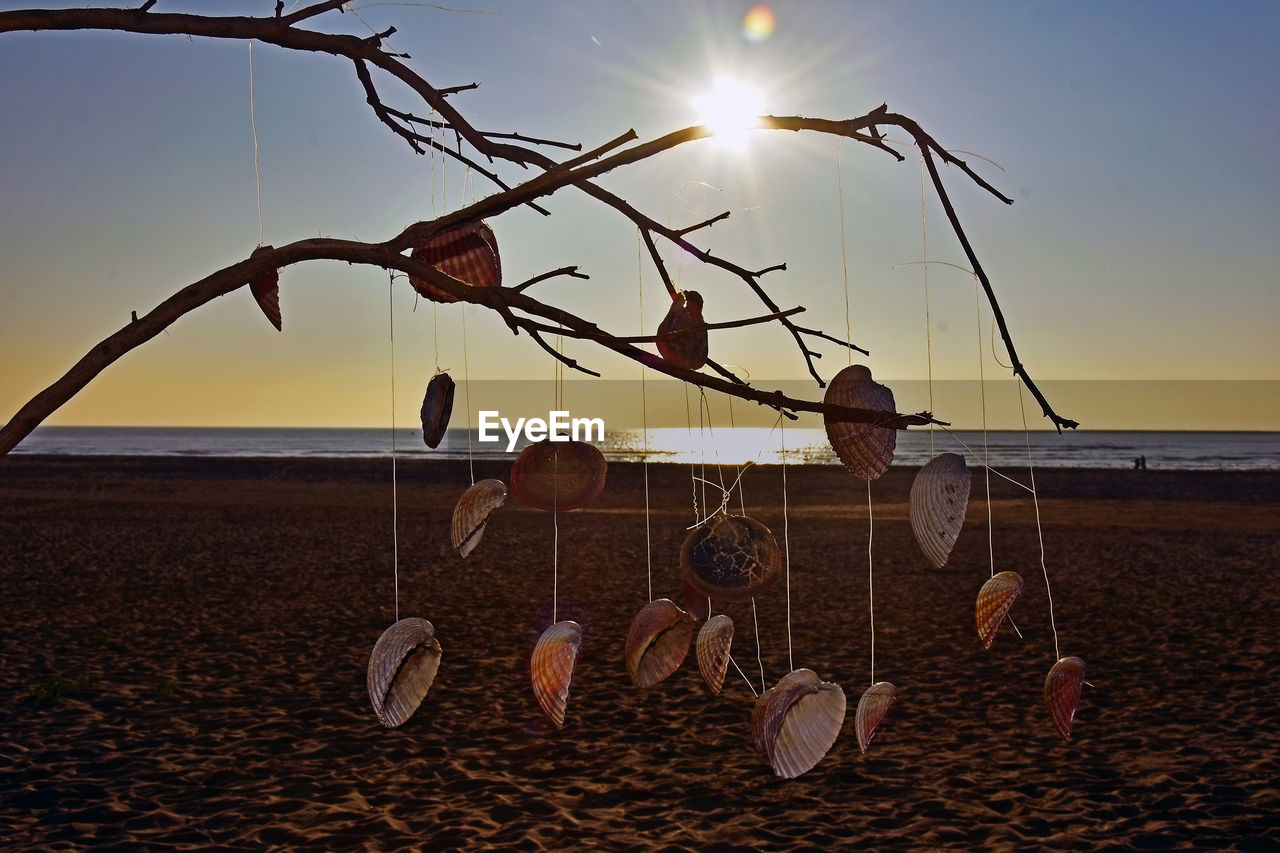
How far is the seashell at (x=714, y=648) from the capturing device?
2.06 meters

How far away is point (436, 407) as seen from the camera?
6.61 feet

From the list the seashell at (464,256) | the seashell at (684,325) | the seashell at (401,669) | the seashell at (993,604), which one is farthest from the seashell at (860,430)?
the seashell at (401,669)

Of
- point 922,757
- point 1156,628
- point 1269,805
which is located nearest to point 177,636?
point 922,757

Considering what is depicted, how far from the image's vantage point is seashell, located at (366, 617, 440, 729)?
2031 millimetres

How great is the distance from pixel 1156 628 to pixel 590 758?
664 centimetres

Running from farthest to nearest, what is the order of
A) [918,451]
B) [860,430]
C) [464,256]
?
1. [918,451]
2. [464,256]
3. [860,430]

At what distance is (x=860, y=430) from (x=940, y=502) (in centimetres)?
41

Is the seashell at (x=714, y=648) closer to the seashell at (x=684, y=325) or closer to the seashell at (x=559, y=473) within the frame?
the seashell at (x=559, y=473)

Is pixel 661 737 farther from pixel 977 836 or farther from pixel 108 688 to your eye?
pixel 108 688

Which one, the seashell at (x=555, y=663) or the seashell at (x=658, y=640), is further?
the seashell at (x=658, y=640)

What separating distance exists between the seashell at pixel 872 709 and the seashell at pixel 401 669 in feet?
2.95

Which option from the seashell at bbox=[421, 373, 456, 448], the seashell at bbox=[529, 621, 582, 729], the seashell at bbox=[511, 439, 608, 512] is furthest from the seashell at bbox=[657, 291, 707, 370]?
the seashell at bbox=[529, 621, 582, 729]

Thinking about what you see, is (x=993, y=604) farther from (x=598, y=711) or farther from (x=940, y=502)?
(x=598, y=711)

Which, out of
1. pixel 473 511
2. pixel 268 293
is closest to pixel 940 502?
pixel 473 511
